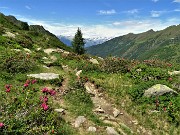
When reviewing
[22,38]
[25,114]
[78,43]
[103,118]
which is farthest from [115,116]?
[78,43]

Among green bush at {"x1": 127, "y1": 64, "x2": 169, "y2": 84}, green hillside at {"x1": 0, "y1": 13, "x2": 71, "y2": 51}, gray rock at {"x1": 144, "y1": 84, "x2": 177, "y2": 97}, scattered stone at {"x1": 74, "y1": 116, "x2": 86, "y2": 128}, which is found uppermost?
green hillside at {"x1": 0, "y1": 13, "x2": 71, "y2": 51}

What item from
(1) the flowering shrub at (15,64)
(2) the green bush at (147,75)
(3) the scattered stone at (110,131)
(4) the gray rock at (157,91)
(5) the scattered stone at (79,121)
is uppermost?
(1) the flowering shrub at (15,64)

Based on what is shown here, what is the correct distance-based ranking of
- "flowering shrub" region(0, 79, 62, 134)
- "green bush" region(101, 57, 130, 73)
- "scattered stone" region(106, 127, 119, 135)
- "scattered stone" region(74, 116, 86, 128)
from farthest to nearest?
1. "green bush" region(101, 57, 130, 73)
2. "scattered stone" region(74, 116, 86, 128)
3. "scattered stone" region(106, 127, 119, 135)
4. "flowering shrub" region(0, 79, 62, 134)

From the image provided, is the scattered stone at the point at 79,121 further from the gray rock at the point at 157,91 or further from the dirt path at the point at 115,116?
the gray rock at the point at 157,91

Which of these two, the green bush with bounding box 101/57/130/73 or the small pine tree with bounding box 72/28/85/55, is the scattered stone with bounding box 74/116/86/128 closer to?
the green bush with bounding box 101/57/130/73

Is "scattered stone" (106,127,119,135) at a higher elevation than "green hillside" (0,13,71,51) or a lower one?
lower

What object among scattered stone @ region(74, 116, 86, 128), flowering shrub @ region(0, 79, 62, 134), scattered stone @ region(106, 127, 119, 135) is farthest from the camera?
scattered stone @ region(74, 116, 86, 128)

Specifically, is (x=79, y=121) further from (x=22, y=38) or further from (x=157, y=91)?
(x=22, y=38)

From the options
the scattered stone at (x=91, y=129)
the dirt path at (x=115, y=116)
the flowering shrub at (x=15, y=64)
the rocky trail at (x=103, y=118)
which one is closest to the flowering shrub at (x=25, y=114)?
the rocky trail at (x=103, y=118)

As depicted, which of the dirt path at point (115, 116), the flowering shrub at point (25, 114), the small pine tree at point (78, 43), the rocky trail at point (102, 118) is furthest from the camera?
the small pine tree at point (78, 43)

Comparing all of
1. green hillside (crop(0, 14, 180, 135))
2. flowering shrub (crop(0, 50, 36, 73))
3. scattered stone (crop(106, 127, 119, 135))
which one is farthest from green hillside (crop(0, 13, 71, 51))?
scattered stone (crop(106, 127, 119, 135))

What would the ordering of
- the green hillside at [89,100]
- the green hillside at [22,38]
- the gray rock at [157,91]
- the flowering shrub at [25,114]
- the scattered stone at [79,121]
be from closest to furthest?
the flowering shrub at [25,114] → the green hillside at [89,100] → the scattered stone at [79,121] → the gray rock at [157,91] → the green hillside at [22,38]

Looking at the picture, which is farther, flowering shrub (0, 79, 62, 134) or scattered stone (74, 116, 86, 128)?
scattered stone (74, 116, 86, 128)

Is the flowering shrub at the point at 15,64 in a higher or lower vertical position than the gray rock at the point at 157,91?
higher
